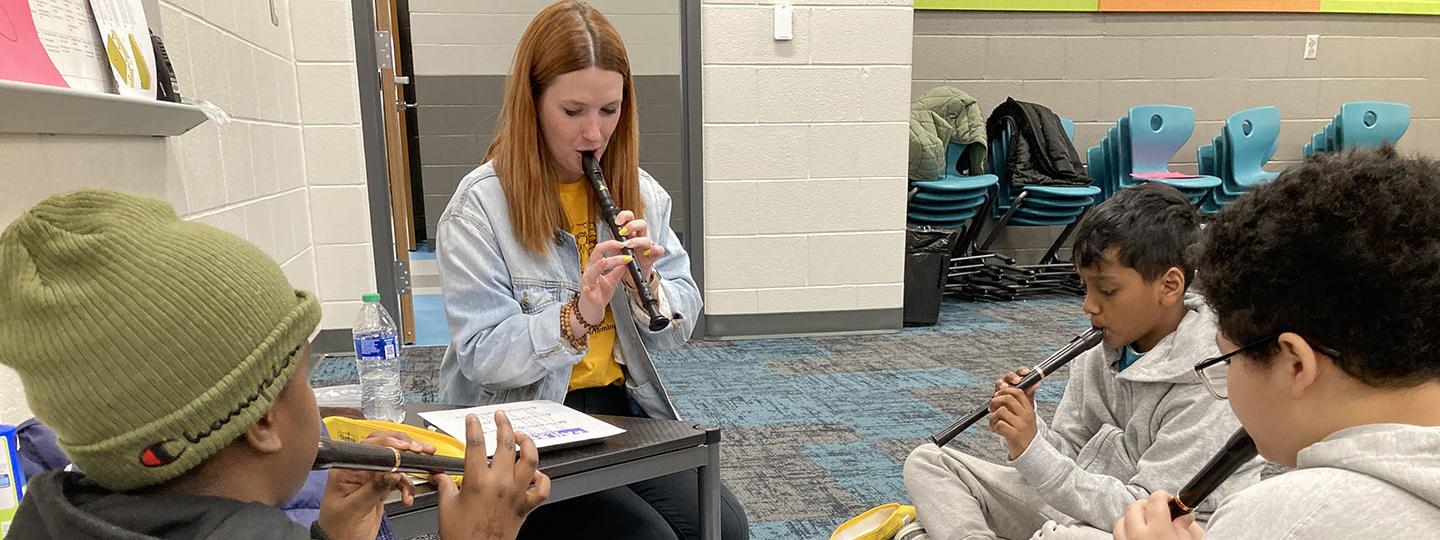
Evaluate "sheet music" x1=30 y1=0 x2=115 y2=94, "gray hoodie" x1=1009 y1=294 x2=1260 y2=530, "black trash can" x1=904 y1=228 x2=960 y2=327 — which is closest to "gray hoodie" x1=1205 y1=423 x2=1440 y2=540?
"gray hoodie" x1=1009 y1=294 x2=1260 y2=530

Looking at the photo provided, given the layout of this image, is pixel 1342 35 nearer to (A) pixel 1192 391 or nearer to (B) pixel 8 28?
(A) pixel 1192 391

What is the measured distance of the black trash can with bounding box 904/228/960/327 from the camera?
3.67 m

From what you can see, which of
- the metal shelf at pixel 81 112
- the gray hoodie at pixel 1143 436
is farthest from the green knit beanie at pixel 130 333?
the gray hoodie at pixel 1143 436

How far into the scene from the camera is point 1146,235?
1.30 meters

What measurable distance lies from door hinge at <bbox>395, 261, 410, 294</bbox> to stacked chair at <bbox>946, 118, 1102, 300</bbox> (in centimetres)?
262

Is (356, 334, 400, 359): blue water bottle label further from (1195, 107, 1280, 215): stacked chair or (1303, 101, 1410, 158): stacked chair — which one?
(1303, 101, 1410, 158): stacked chair

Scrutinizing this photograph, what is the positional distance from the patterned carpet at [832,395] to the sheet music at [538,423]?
818mm

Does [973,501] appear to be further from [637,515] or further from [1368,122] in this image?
[1368,122]

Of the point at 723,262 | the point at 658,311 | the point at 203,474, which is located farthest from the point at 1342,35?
the point at 203,474

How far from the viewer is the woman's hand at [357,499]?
32.5 inches

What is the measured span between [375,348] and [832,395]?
5.22ft

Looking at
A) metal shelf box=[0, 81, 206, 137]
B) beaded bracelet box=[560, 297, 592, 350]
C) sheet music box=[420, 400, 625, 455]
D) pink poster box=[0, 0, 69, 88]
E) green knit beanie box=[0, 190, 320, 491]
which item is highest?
pink poster box=[0, 0, 69, 88]

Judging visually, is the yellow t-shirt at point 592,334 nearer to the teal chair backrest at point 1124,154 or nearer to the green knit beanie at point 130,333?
the green knit beanie at point 130,333

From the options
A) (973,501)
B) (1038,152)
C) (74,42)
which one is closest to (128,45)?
(74,42)
